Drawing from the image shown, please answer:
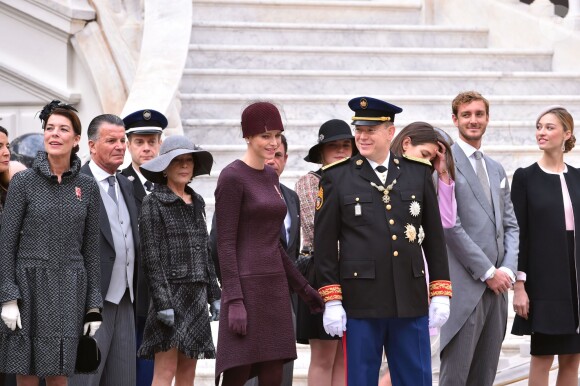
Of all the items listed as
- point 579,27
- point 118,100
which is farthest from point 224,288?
point 579,27

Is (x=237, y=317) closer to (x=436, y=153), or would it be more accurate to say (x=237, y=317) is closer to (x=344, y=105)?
(x=436, y=153)

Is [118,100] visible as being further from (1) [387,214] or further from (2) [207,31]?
(1) [387,214]

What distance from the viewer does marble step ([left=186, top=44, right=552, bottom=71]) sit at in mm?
10648

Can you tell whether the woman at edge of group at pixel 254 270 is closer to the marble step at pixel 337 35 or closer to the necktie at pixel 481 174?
the necktie at pixel 481 174

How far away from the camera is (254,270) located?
5.72 m

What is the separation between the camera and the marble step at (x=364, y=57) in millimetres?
10648

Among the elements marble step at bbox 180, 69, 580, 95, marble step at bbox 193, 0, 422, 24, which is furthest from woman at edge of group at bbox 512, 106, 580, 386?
marble step at bbox 193, 0, 422, 24

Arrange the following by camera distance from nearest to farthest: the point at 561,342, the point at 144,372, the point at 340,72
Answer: the point at 144,372
the point at 561,342
the point at 340,72

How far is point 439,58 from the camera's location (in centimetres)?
1108

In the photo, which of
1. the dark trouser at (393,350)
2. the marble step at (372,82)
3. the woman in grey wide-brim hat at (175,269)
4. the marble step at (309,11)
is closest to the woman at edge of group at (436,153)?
the dark trouser at (393,350)

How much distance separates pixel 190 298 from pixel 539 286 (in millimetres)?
2021

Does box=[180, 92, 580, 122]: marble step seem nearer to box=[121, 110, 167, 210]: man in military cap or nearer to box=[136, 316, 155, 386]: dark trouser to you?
box=[121, 110, 167, 210]: man in military cap

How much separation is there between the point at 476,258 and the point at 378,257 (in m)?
0.90

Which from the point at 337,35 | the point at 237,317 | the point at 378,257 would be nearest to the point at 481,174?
the point at 378,257
